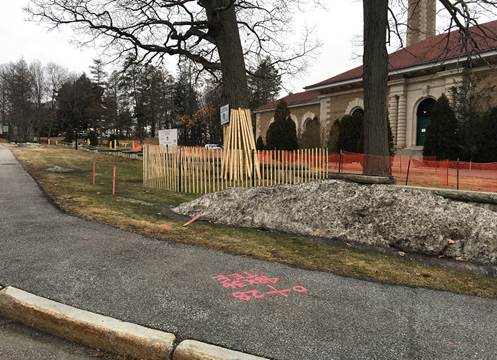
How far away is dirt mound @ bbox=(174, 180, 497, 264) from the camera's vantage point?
6793 millimetres

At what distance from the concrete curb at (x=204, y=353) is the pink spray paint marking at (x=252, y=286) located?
1.11m

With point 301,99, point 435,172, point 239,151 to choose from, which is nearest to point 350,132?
point 301,99

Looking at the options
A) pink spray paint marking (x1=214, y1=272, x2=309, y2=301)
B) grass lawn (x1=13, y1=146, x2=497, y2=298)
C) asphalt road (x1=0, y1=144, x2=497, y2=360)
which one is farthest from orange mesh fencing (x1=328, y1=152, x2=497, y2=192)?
pink spray paint marking (x1=214, y1=272, x2=309, y2=301)

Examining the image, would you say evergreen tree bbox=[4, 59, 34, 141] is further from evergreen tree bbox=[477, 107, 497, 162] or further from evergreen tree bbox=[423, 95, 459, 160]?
evergreen tree bbox=[477, 107, 497, 162]

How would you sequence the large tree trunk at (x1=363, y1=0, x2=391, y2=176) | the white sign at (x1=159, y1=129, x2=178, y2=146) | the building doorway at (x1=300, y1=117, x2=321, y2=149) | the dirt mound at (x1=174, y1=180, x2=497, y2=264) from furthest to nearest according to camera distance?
1. the building doorway at (x1=300, y1=117, x2=321, y2=149)
2. the white sign at (x1=159, y1=129, x2=178, y2=146)
3. the large tree trunk at (x1=363, y1=0, x2=391, y2=176)
4. the dirt mound at (x1=174, y1=180, x2=497, y2=264)

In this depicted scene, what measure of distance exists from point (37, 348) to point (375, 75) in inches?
473

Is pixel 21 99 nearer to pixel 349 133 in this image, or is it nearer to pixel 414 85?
pixel 349 133

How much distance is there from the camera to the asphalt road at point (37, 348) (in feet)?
11.2

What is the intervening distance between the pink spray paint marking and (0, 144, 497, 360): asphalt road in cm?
2

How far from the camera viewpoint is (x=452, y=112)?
2362 centimetres

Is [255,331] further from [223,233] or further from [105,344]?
[223,233]

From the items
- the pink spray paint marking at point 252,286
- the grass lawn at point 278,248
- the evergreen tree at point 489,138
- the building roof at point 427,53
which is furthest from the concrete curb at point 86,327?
the building roof at point 427,53

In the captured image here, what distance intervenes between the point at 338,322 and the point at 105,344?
6.84ft

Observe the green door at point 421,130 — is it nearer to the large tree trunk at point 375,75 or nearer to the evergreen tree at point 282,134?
the evergreen tree at point 282,134
